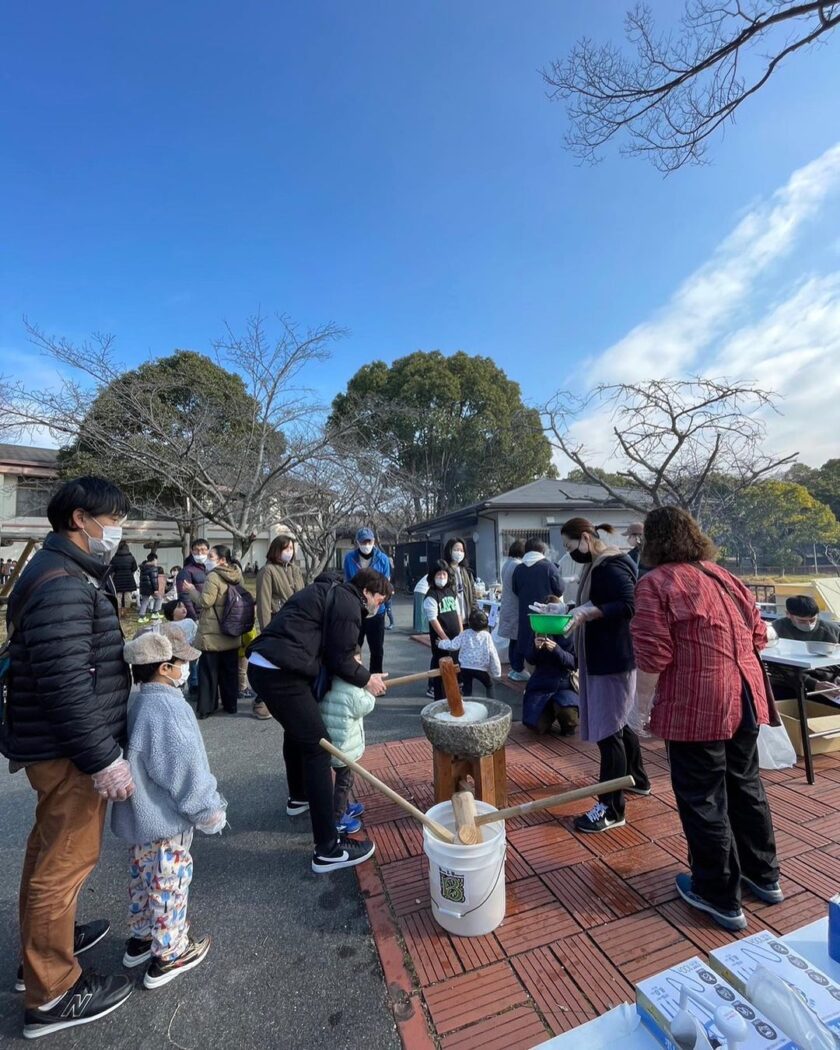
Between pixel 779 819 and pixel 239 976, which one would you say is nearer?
pixel 239 976

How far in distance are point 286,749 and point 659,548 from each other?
8.46 feet

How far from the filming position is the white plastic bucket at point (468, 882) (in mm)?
2088

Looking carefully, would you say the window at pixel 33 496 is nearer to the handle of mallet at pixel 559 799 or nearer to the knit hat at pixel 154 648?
the knit hat at pixel 154 648

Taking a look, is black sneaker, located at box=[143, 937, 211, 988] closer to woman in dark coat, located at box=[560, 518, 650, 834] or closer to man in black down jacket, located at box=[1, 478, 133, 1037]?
man in black down jacket, located at box=[1, 478, 133, 1037]

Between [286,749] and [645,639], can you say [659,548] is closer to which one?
[645,639]

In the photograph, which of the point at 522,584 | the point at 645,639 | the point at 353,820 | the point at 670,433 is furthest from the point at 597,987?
the point at 670,433

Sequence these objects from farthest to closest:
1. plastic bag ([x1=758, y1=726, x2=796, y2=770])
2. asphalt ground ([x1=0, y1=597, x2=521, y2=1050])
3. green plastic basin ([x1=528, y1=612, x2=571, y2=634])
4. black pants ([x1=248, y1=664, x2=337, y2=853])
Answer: green plastic basin ([x1=528, y1=612, x2=571, y2=634]) < plastic bag ([x1=758, y1=726, x2=796, y2=770]) < black pants ([x1=248, y1=664, x2=337, y2=853]) < asphalt ground ([x1=0, y1=597, x2=521, y2=1050])

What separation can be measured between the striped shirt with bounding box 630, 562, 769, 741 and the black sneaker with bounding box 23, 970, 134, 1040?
234 cm

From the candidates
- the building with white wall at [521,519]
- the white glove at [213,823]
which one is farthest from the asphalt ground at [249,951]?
the building with white wall at [521,519]

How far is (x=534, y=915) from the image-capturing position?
2.29m

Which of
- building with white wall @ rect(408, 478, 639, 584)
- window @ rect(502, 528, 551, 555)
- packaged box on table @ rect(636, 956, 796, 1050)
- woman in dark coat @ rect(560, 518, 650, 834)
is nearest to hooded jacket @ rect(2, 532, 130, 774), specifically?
packaged box on table @ rect(636, 956, 796, 1050)

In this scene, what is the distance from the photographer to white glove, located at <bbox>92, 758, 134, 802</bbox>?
1.77 metres

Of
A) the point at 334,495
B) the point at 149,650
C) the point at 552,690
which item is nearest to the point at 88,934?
the point at 149,650

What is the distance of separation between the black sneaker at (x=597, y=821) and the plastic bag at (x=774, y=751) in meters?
1.37
